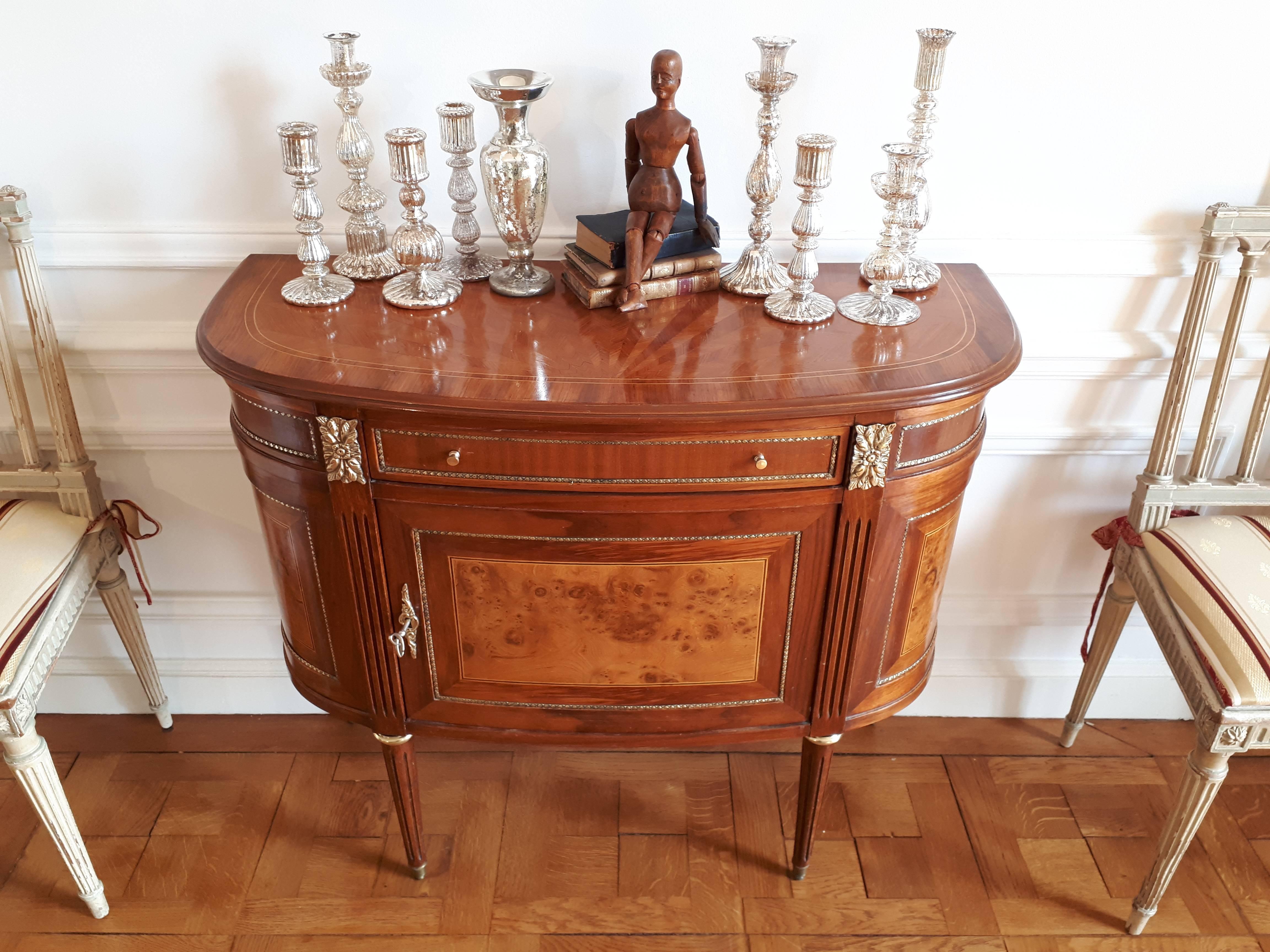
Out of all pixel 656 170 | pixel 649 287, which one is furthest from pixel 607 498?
pixel 656 170

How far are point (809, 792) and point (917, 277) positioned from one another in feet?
2.53

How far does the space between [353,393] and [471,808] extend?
87 centimetres

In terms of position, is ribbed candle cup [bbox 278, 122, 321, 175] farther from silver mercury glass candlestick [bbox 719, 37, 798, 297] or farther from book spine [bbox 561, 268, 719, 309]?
silver mercury glass candlestick [bbox 719, 37, 798, 297]

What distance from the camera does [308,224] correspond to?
4.43ft

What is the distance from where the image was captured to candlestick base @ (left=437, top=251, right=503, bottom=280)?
1.41 meters

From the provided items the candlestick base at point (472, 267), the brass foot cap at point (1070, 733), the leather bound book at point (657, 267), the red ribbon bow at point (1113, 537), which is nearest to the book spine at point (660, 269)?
the leather bound book at point (657, 267)

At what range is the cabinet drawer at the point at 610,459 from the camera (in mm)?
1176

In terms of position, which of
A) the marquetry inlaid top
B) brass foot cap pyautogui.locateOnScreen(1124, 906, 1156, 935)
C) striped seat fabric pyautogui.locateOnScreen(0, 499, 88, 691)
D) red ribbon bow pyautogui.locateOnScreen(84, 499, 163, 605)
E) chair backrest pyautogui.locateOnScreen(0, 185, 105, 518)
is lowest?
Answer: brass foot cap pyautogui.locateOnScreen(1124, 906, 1156, 935)

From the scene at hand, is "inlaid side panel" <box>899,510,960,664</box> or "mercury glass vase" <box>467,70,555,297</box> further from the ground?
"mercury glass vase" <box>467,70,555,297</box>

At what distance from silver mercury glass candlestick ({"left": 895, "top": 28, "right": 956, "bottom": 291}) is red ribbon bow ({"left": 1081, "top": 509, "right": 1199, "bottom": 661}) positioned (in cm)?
53

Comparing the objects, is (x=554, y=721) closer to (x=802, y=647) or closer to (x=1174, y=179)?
(x=802, y=647)

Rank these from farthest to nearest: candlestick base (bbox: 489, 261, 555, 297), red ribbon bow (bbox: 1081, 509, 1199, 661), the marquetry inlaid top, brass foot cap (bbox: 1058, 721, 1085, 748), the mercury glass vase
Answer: brass foot cap (bbox: 1058, 721, 1085, 748)
red ribbon bow (bbox: 1081, 509, 1199, 661)
candlestick base (bbox: 489, 261, 555, 297)
the mercury glass vase
the marquetry inlaid top

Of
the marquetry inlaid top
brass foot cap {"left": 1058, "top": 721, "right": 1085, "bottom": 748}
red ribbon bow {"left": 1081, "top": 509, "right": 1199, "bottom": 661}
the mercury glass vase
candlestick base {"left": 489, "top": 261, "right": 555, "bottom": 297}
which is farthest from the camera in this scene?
brass foot cap {"left": 1058, "top": 721, "right": 1085, "bottom": 748}

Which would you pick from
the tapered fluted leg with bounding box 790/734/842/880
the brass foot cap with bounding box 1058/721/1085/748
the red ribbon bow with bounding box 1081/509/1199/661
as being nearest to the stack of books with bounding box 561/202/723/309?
the tapered fluted leg with bounding box 790/734/842/880
